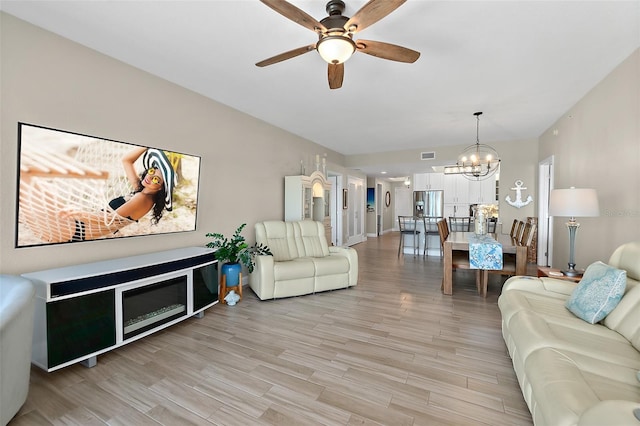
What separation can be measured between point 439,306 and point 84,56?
14.7 feet

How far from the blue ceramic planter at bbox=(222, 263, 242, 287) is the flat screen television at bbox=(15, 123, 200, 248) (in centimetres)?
71

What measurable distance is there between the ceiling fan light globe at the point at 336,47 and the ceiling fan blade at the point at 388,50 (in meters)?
0.11

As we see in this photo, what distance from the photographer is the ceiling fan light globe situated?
188 cm

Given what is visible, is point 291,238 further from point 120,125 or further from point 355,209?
point 355,209

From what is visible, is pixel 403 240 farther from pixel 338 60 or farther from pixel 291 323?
pixel 338 60

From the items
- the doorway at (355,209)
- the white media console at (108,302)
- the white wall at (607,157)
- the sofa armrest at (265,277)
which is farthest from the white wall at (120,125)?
the white wall at (607,157)

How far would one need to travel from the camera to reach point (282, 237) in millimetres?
4273

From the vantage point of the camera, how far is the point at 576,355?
1.50 metres

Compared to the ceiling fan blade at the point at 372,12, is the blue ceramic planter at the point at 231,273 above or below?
below

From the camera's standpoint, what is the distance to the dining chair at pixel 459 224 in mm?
6684

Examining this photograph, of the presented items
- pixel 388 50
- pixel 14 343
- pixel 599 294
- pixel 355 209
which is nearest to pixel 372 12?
pixel 388 50

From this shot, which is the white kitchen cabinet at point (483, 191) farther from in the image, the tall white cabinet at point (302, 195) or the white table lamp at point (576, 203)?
the white table lamp at point (576, 203)

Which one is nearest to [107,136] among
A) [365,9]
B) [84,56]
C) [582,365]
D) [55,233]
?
[84,56]

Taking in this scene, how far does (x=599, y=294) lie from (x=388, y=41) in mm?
2479
